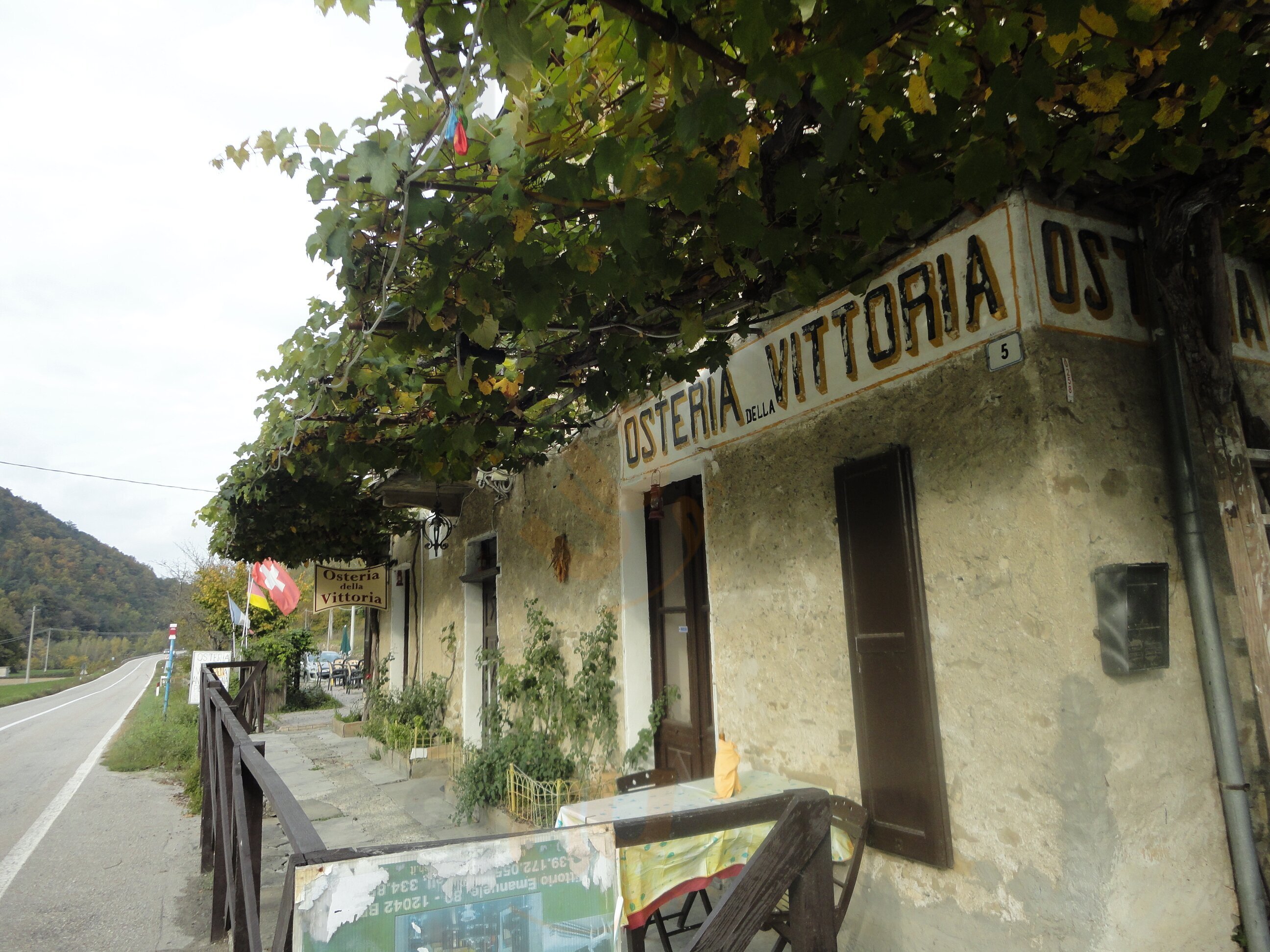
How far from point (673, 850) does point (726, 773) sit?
18.8 inches

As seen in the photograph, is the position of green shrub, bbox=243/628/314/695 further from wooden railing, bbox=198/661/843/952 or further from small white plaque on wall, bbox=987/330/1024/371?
small white plaque on wall, bbox=987/330/1024/371

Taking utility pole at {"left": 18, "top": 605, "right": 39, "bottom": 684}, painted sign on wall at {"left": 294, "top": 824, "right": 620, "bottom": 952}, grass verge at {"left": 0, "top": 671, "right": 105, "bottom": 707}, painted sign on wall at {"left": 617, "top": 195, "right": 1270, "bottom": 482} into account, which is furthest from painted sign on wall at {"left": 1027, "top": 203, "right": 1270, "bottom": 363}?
utility pole at {"left": 18, "top": 605, "right": 39, "bottom": 684}

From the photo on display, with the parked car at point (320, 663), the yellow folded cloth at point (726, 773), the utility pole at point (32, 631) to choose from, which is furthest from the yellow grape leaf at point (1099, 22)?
the utility pole at point (32, 631)

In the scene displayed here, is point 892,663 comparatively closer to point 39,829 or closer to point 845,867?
point 845,867

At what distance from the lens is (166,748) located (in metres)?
9.92

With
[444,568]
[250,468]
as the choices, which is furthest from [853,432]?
[444,568]

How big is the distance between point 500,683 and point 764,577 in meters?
3.37

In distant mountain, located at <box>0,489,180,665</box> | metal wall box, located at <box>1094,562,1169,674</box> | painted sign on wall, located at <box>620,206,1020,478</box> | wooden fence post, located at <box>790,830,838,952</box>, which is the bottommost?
wooden fence post, located at <box>790,830,838,952</box>

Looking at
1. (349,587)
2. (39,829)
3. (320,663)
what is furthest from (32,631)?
(39,829)

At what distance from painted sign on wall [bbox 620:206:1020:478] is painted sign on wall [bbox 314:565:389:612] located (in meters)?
7.06

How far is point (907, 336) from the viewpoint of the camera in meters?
2.93

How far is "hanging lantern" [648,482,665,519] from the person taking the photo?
4660 mm

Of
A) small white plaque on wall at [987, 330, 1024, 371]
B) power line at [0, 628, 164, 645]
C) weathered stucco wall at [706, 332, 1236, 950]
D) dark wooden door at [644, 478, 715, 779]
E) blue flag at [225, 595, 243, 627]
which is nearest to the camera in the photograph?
weathered stucco wall at [706, 332, 1236, 950]

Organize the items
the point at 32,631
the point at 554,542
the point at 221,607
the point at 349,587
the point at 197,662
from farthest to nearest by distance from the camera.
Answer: the point at 32,631, the point at 221,607, the point at 197,662, the point at 349,587, the point at 554,542
